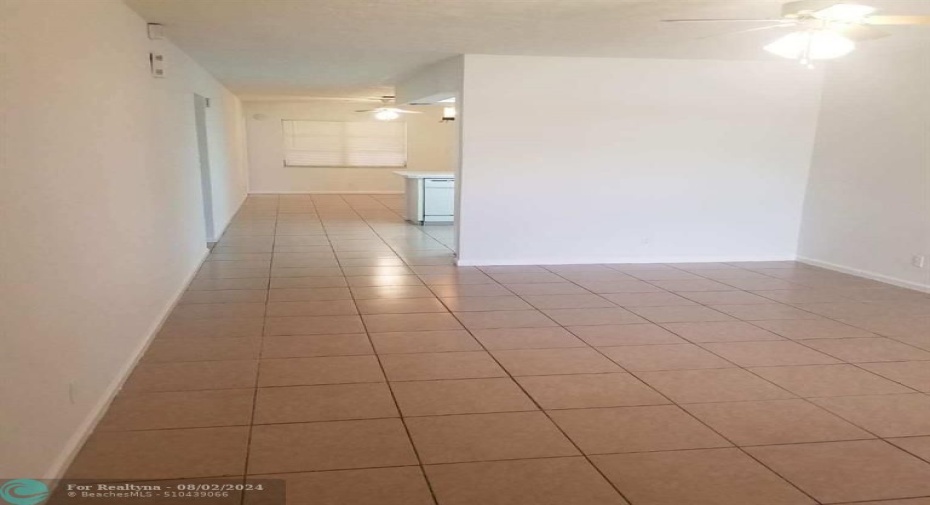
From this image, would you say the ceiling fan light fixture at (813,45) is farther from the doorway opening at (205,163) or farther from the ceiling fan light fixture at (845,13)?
the doorway opening at (205,163)

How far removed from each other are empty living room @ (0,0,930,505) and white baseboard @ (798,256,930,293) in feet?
0.12

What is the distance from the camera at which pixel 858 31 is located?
→ 11.0 feet

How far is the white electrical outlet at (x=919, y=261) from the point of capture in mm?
5555

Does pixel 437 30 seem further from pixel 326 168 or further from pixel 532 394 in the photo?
pixel 326 168

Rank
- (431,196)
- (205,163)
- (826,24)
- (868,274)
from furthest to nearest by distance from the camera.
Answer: (431,196)
(205,163)
(868,274)
(826,24)

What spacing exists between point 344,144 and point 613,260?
9.56 m

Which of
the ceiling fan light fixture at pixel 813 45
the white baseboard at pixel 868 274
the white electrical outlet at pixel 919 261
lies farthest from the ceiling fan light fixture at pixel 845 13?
the white baseboard at pixel 868 274

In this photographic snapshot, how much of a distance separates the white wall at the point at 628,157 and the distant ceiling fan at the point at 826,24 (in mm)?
2591

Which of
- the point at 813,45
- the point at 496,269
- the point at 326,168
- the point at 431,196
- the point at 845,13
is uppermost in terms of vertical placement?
the point at 845,13

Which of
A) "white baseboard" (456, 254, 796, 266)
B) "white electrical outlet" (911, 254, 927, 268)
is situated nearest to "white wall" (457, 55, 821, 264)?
"white baseboard" (456, 254, 796, 266)

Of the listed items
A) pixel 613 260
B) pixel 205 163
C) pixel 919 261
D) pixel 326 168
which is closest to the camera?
pixel 919 261

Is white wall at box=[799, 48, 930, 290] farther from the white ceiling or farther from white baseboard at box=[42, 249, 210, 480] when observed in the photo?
white baseboard at box=[42, 249, 210, 480]

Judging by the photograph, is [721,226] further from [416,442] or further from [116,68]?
[116,68]

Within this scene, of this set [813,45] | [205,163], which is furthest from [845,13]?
[205,163]
